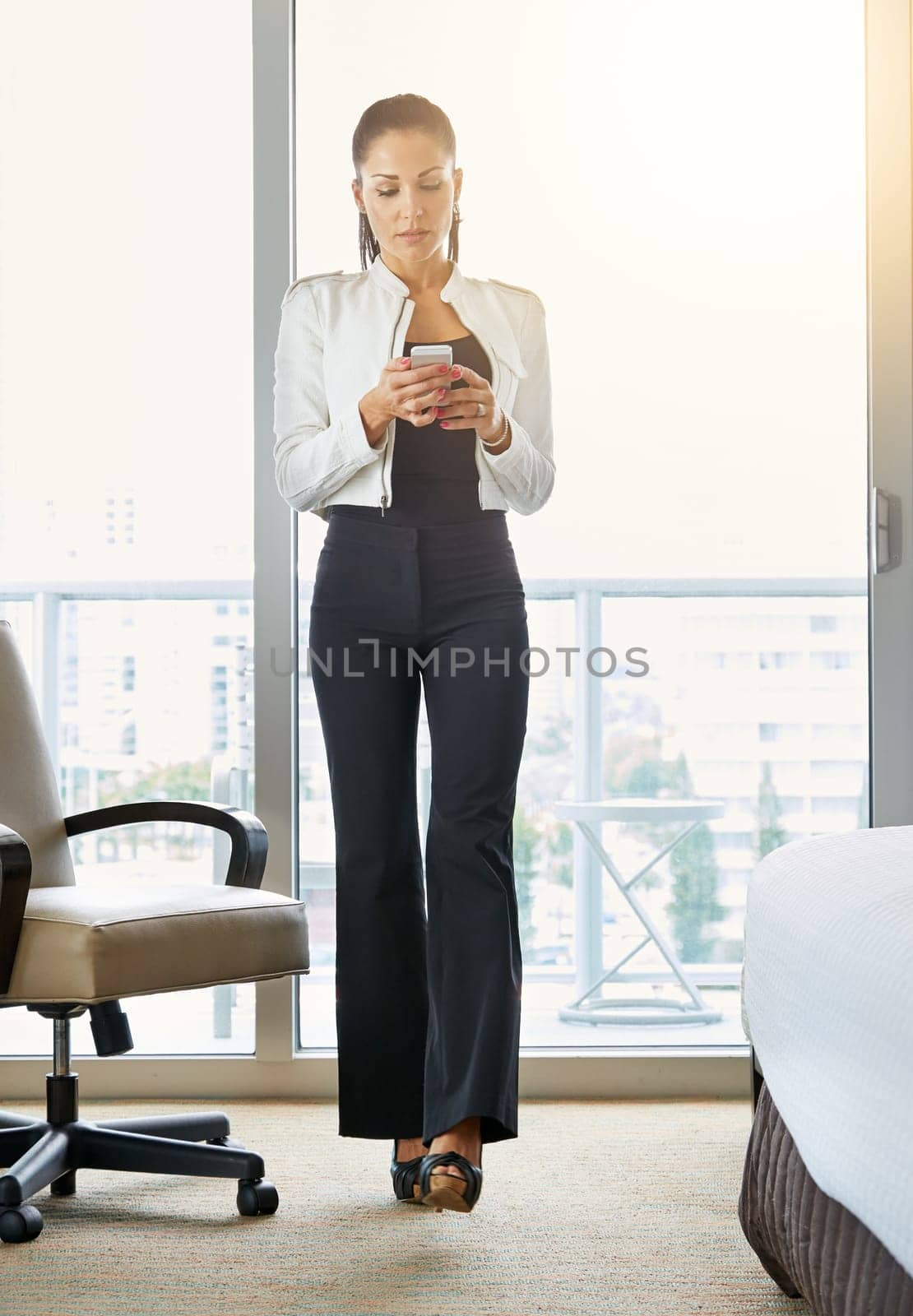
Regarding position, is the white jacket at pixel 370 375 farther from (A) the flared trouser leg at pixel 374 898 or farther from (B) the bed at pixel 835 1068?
(B) the bed at pixel 835 1068

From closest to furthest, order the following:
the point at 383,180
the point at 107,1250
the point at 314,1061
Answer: the point at 107,1250
the point at 383,180
the point at 314,1061

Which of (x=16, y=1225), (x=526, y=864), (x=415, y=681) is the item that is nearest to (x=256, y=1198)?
(x=16, y=1225)

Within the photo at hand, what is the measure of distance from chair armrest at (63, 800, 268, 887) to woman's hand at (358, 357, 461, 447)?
29.5 inches

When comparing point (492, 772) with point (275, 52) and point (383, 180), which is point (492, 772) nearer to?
point (383, 180)

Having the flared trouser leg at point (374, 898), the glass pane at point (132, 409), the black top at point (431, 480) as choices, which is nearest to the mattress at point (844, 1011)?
the flared trouser leg at point (374, 898)

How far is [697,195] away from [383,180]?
0.88 m

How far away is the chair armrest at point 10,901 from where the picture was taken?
1.95 metres

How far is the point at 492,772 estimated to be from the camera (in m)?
2.04

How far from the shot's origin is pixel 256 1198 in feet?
6.77

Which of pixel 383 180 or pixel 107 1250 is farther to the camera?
pixel 383 180

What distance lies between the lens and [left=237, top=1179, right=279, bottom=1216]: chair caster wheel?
206 centimetres

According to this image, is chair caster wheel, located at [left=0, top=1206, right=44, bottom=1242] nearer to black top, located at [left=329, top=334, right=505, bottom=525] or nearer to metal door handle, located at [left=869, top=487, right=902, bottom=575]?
black top, located at [left=329, top=334, right=505, bottom=525]

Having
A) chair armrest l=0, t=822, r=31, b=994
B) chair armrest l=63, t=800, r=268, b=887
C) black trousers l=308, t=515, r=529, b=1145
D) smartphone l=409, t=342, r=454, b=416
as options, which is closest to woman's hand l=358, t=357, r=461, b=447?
smartphone l=409, t=342, r=454, b=416

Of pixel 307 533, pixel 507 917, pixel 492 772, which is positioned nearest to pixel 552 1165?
pixel 507 917
